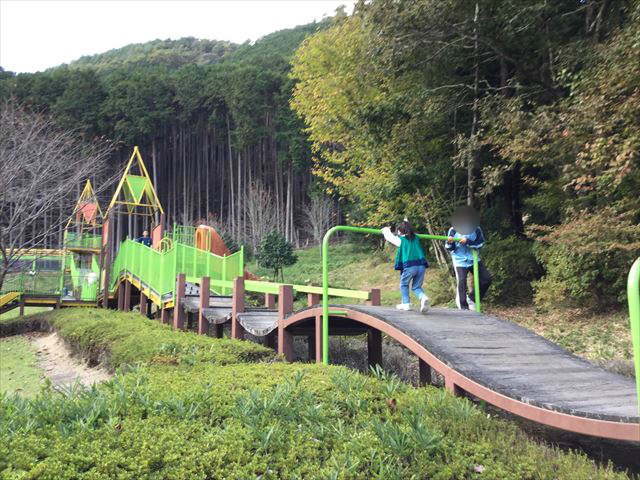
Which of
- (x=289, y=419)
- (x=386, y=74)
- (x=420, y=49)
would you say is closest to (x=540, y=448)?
(x=289, y=419)

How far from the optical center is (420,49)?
1057cm

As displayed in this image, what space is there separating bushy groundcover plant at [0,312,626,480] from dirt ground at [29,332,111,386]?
408cm

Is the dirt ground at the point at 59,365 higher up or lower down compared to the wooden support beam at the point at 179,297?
lower down

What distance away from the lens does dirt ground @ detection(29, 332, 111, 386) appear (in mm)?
8164

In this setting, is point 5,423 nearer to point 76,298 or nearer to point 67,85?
point 76,298

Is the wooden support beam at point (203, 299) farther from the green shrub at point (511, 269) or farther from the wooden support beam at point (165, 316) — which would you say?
the green shrub at point (511, 269)

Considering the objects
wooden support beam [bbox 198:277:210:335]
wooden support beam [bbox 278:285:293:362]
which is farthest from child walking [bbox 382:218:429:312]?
wooden support beam [bbox 198:277:210:335]

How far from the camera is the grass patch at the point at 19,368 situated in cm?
792

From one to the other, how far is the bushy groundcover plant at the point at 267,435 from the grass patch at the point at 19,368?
3915 millimetres

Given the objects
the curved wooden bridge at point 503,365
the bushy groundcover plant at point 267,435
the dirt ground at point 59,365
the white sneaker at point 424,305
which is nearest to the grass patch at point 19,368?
the dirt ground at point 59,365

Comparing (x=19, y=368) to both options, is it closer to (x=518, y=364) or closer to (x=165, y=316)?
(x=165, y=316)

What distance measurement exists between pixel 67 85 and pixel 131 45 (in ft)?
126

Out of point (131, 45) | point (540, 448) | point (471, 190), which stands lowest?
point (540, 448)

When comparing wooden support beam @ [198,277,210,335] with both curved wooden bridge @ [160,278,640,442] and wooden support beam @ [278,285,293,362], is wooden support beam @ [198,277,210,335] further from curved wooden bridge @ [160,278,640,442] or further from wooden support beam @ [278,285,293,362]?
wooden support beam @ [278,285,293,362]
